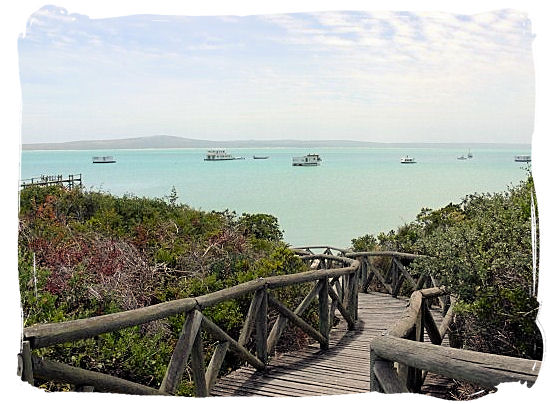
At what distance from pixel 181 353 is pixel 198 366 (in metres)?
0.30

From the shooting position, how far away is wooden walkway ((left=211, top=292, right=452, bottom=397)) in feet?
12.8

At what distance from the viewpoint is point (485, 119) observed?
8.39ft

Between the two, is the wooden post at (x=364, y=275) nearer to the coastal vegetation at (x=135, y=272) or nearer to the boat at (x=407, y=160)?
the coastal vegetation at (x=135, y=272)

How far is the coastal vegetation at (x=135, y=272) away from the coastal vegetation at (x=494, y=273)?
1.91 meters

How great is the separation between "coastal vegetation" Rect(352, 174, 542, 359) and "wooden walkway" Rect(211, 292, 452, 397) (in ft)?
1.83

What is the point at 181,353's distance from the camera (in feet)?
10.5

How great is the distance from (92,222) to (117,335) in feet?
10.8

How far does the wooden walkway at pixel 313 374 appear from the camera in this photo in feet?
12.8

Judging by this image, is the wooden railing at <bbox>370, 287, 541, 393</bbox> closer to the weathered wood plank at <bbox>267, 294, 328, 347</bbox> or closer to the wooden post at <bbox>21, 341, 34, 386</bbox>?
the wooden post at <bbox>21, 341, 34, 386</bbox>

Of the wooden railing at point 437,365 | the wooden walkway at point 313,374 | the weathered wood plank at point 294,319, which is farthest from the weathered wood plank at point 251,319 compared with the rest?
the wooden railing at point 437,365

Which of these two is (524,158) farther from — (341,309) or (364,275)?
(364,275)

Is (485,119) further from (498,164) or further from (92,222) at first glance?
(92,222)

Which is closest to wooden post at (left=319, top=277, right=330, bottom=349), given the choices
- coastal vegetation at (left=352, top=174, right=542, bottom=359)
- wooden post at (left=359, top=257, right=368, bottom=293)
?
coastal vegetation at (left=352, top=174, right=542, bottom=359)

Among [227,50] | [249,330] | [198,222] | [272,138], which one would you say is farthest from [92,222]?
[227,50]
